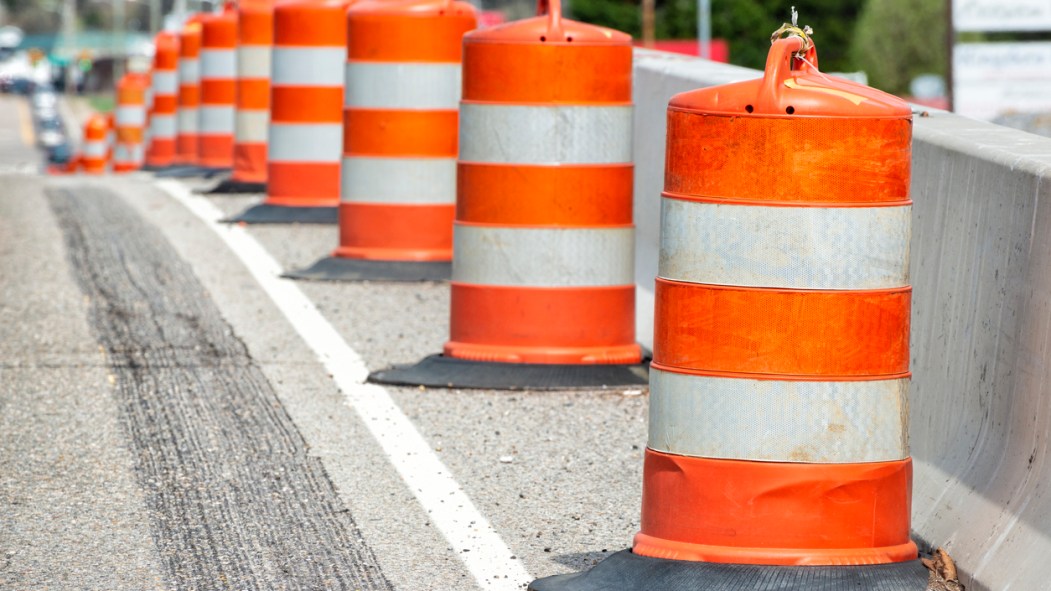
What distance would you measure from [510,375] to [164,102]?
19.0m

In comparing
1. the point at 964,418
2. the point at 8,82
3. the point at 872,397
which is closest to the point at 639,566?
the point at 872,397

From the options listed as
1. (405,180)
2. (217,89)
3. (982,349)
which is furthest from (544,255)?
(217,89)

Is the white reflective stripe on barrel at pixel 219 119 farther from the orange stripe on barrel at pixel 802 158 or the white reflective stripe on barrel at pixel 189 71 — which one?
the orange stripe on barrel at pixel 802 158

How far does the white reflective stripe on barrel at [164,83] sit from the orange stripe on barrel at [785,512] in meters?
21.9

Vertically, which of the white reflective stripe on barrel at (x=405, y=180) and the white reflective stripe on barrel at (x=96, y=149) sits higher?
the white reflective stripe on barrel at (x=405, y=180)

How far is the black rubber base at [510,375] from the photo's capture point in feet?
25.5

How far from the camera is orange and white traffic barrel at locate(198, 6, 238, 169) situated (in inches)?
722

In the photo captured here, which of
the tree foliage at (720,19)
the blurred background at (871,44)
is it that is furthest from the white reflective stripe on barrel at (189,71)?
the tree foliage at (720,19)

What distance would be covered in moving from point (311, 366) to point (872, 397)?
12.4ft

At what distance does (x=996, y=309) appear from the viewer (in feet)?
17.3

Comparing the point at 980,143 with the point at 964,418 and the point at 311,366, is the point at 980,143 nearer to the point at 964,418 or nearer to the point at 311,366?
the point at 964,418

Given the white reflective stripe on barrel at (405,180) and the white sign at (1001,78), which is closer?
the white reflective stripe on barrel at (405,180)

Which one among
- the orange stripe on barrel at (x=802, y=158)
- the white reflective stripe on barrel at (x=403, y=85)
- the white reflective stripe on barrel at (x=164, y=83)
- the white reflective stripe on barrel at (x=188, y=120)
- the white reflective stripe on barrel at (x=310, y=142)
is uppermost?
the orange stripe on barrel at (x=802, y=158)

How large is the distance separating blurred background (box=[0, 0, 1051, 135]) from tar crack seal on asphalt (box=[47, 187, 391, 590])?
1007 cm
